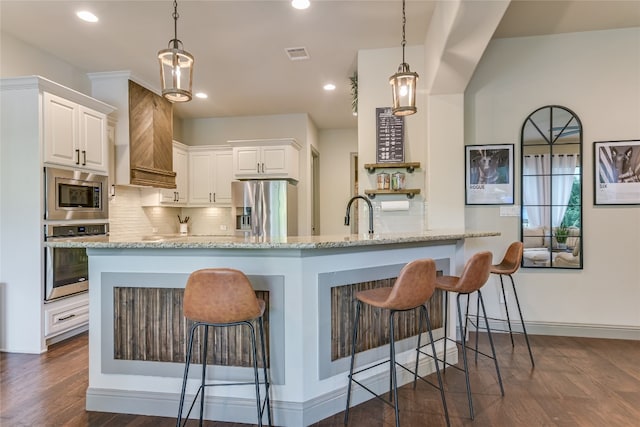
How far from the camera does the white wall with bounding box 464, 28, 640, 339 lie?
3.41m

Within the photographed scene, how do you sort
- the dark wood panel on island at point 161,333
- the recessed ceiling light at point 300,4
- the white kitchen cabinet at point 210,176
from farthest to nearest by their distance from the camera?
the white kitchen cabinet at point 210,176
the recessed ceiling light at point 300,4
the dark wood panel on island at point 161,333

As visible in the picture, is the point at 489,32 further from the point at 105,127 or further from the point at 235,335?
the point at 105,127

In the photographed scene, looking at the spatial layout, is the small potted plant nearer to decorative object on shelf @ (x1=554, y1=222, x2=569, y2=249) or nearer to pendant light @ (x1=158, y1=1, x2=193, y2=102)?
decorative object on shelf @ (x1=554, y1=222, x2=569, y2=249)

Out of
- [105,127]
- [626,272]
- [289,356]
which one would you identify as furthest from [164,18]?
[626,272]

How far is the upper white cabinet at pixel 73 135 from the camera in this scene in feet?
10.5

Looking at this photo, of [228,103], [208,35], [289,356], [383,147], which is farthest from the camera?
[228,103]

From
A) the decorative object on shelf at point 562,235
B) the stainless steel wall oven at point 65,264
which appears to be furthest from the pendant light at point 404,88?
the stainless steel wall oven at point 65,264

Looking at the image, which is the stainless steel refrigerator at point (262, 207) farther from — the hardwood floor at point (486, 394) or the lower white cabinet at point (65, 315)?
the hardwood floor at point (486, 394)

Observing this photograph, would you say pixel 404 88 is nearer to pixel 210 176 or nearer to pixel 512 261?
pixel 512 261

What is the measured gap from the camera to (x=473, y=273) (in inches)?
88.3

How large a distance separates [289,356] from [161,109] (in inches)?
163

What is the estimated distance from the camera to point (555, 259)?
3.51 meters

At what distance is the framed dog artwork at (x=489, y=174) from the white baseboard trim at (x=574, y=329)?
1.21 meters

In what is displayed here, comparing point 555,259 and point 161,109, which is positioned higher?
point 161,109
